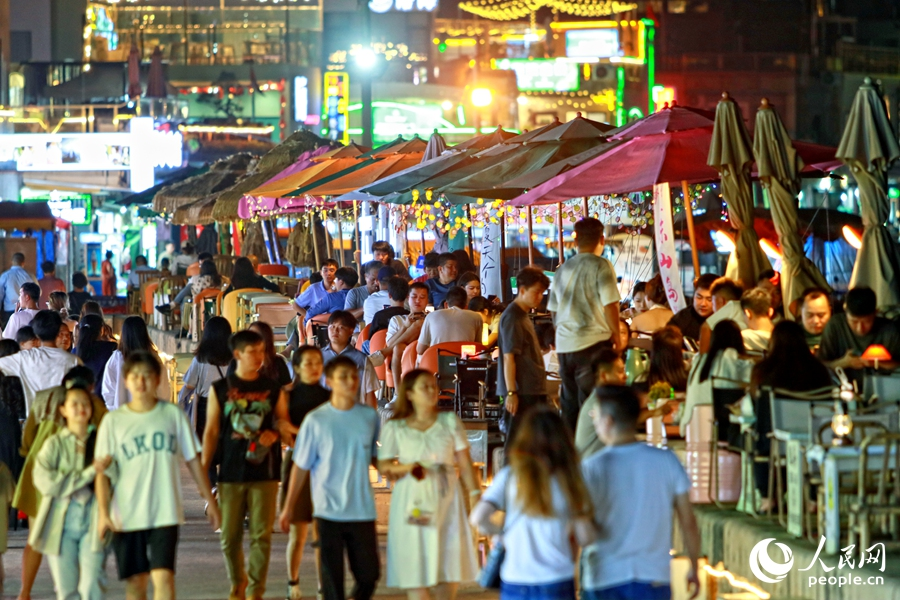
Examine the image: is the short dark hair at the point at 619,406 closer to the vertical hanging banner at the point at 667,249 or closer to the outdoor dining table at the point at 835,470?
the outdoor dining table at the point at 835,470

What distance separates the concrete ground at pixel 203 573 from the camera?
28.1 ft

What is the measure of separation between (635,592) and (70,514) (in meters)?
3.27

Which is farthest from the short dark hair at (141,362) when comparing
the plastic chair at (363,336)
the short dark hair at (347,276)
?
the short dark hair at (347,276)

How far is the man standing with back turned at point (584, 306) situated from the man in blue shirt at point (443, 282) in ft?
15.8

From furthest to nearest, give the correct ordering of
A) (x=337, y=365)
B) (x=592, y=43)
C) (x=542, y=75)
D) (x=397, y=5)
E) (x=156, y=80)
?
(x=592, y=43) < (x=397, y=5) < (x=542, y=75) < (x=156, y=80) < (x=337, y=365)

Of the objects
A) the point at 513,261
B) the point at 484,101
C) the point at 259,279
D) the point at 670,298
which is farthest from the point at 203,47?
the point at 670,298

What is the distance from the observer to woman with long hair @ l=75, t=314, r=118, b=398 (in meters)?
11.8

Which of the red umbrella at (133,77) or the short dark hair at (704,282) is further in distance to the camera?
the red umbrella at (133,77)

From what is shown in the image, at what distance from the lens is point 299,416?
8102 millimetres

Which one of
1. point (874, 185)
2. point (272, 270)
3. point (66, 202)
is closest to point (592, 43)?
point (66, 202)

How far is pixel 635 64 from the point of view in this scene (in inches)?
2635

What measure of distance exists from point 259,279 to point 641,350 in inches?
377

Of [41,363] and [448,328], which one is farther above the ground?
[448,328]

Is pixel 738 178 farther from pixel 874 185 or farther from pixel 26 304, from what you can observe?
pixel 26 304
